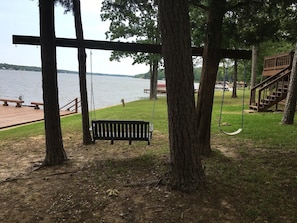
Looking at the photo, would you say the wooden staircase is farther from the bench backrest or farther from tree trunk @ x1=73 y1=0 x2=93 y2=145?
tree trunk @ x1=73 y1=0 x2=93 y2=145

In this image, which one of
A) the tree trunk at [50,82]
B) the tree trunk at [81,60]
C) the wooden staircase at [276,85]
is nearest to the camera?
the tree trunk at [50,82]

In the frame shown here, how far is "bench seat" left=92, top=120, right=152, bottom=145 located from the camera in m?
5.87

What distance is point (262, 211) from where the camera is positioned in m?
3.32

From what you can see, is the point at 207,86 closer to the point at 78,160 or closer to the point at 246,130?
the point at 78,160

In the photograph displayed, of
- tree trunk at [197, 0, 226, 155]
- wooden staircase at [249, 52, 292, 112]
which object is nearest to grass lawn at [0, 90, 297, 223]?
tree trunk at [197, 0, 226, 155]

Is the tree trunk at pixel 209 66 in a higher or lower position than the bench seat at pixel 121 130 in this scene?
higher

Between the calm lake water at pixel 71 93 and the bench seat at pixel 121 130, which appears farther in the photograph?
the calm lake water at pixel 71 93

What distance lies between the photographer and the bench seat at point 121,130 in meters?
5.87

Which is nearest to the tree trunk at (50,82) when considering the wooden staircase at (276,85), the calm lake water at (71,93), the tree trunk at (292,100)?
the calm lake water at (71,93)

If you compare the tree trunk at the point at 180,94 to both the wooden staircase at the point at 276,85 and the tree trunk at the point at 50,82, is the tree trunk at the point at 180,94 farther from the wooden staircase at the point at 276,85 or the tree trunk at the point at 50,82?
the wooden staircase at the point at 276,85

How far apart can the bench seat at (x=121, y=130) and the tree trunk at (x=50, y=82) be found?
89 centimetres

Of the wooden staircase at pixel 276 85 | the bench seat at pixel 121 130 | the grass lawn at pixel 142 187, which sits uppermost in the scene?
the wooden staircase at pixel 276 85

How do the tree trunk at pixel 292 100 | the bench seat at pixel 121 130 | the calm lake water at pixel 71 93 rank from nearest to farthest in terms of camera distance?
the bench seat at pixel 121 130, the tree trunk at pixel 292 100, the calm lake water at pixel 71 93

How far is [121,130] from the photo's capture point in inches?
237
